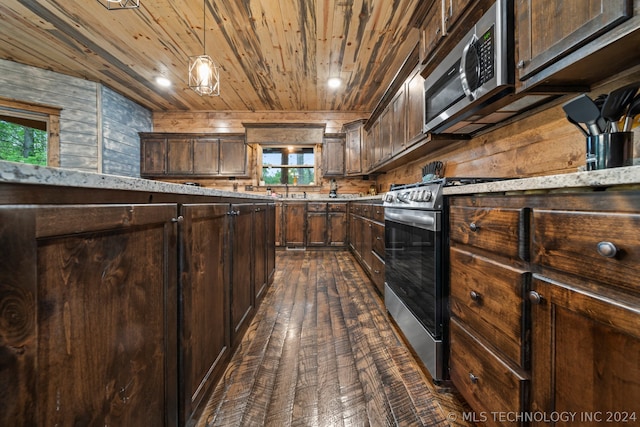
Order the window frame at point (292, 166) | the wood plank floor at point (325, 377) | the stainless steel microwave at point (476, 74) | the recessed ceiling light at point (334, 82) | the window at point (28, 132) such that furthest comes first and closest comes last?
1. the window frame at point (292, 166)
2. the recessed ceiling light at point (334, 82)
3. the window at point (28, 132)
4. the stainless steel microwave at point (476, 74)
5. the wood plank floor at point (325, 377)

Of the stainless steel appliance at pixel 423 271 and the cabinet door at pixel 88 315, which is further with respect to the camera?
the stainless steel appliance at pixel 423 271

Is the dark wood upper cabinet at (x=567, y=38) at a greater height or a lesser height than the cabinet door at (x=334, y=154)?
lesser

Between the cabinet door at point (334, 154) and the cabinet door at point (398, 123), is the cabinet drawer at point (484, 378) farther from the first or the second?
the cabinet door at point (334, 154)

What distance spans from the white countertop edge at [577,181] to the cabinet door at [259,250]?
4.95ft

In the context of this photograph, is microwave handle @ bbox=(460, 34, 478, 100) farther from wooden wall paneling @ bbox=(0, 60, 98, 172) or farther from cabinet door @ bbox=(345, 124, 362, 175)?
wooden wall paneling @ bbox=(0, 60, 98, 172)

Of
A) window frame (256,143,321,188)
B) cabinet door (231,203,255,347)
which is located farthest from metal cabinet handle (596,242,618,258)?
window frame (256,143,321,188)

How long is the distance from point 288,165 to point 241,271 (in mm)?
3937

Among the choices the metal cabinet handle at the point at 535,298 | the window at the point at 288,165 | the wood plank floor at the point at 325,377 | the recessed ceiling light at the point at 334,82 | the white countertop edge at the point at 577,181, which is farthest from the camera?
the window at the point at 288,165

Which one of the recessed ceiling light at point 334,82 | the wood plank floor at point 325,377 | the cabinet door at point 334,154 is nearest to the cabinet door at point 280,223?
the cabinet door at point 334,154

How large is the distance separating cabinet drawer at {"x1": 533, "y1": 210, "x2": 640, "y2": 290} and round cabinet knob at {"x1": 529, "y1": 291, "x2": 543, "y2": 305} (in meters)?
0.09

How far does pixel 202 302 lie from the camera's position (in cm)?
98

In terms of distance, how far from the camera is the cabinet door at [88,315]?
15.0 inches

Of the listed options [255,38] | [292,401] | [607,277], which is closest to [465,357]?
[607,277]

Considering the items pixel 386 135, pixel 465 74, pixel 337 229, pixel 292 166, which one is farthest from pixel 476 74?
pixel 292 166
